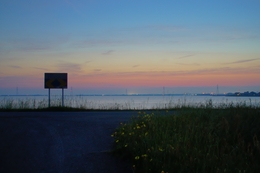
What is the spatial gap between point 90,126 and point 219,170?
22.4ft

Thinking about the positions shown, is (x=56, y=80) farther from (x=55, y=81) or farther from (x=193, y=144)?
(x=193, y=144)

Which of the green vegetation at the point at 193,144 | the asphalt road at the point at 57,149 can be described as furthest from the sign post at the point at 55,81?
the green vegetation at the point at 193,144

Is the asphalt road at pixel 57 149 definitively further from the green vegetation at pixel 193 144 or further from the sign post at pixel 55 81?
the sign post at pixel 55 81

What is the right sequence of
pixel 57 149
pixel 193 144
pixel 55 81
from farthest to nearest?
pixel 55 81, pixel 57 149, pixel 193 144

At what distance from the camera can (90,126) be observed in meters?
12.4

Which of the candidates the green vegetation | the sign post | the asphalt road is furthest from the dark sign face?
the green vegetation

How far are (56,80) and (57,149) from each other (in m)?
17.2

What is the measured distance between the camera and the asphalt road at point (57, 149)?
755 centimetres

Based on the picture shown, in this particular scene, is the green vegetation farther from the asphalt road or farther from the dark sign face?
the dark sign face

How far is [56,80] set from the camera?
25.5 metres

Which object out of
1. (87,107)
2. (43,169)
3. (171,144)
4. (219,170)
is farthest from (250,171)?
(87,107)

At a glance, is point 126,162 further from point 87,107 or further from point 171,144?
point 87,107

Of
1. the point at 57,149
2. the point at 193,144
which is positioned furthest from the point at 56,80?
the point at 193,144

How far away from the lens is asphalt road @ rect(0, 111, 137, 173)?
7.55 meters
